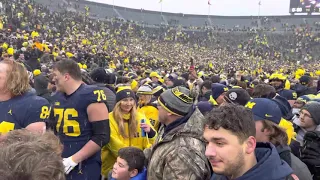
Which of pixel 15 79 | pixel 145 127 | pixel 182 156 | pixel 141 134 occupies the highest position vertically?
pixel 15 79

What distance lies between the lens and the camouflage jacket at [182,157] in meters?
2.54

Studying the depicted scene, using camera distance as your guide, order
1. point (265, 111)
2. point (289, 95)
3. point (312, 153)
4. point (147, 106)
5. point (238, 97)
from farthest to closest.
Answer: point (289, 95), point (147, 106), point (238, 97), point (312, 153), point (265, 111)

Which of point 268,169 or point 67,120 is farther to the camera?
point 67,120

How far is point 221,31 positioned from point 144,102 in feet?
201

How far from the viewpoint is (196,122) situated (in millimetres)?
2844

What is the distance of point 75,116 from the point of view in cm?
355

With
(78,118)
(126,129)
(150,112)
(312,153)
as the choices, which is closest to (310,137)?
(312,153)

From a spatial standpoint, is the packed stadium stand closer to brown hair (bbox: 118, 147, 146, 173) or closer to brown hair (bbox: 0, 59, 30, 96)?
brown hair (bbox: 118, 147, 146, 173)

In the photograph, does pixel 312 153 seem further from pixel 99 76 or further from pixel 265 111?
pixel 99 76

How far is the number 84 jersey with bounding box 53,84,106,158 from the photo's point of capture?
3529 millimetres

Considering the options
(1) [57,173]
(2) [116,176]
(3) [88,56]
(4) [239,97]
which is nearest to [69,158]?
(2) [116,176]

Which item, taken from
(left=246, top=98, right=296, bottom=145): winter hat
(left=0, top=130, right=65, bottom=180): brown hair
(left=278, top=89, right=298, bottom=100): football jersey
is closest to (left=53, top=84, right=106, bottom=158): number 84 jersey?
(left=246, top=98, right=296, bottom=145): winter hat

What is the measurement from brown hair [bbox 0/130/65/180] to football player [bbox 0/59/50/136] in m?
1.71

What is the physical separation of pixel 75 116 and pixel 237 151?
194cm
